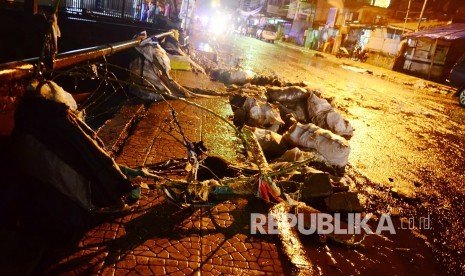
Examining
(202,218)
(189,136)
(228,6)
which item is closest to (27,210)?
(202,218)

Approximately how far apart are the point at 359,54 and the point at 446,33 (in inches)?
328

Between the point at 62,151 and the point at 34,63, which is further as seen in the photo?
the point at 34,63

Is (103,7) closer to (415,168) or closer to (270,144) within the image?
(270,144)

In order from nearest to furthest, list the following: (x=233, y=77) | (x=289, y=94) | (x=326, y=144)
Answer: (x=326, y=144) < (x=289, y=94) < (x=233, y=77)

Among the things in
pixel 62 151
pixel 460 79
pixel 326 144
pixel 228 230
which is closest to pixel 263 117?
pixel 326 144

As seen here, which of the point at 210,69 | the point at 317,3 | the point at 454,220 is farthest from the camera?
the point at 317,3

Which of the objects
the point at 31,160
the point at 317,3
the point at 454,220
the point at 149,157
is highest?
the point at 317,3

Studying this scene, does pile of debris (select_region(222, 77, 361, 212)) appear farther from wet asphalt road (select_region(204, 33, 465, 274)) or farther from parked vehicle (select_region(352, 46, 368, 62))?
parked vehicle (select_region(352, 46, 368, 62))

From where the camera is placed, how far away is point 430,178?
466 cm

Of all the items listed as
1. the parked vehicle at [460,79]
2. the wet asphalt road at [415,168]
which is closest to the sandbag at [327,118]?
the wet asphalt road at [415,168]

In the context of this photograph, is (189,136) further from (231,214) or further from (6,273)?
(6,273)

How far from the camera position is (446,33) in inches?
787

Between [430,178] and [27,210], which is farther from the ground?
[27,210]

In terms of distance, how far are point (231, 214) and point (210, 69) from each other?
23.5 ft
